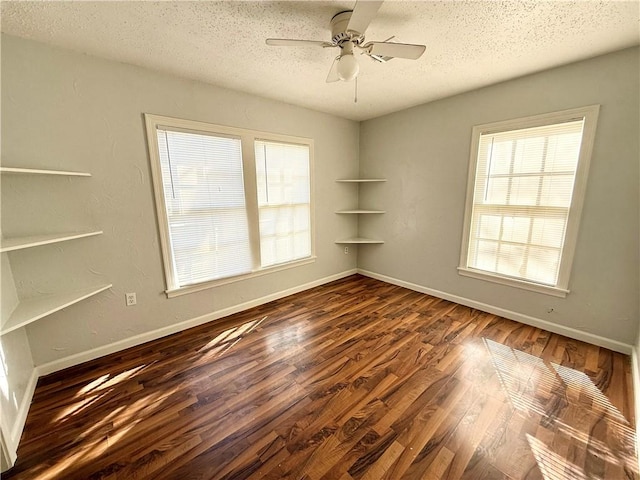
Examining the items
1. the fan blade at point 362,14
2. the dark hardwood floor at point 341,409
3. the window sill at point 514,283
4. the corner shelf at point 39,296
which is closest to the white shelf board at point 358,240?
the window sill at point 514,283

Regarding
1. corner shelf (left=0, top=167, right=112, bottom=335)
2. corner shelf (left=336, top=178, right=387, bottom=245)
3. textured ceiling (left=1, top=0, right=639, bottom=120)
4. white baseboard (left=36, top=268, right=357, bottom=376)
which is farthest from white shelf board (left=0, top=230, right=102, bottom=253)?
corner shelf (left=336, top=178, right=387, bottom=245)

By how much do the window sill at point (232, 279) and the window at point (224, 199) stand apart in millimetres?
11

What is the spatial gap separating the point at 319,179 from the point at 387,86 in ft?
4.63

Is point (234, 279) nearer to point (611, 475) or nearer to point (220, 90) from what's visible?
point (220, 90)

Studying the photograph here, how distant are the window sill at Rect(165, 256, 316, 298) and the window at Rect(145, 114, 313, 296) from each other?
0.01m

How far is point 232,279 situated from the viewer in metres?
2.89

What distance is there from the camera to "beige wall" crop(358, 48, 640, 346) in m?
2.02

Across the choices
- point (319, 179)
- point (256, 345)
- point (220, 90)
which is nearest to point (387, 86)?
point (319, 179)

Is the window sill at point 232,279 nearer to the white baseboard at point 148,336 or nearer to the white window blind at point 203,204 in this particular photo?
the white window blind at point 203,204

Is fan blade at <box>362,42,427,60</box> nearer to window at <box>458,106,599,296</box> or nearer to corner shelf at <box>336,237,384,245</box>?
window at <box>458,106,599,296</box>

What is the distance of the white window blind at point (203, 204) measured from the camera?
239cm

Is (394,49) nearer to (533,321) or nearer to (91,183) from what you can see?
(91,183)

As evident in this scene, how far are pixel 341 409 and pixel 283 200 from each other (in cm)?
236

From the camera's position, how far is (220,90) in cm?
256
